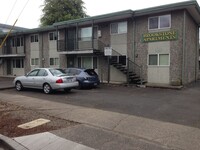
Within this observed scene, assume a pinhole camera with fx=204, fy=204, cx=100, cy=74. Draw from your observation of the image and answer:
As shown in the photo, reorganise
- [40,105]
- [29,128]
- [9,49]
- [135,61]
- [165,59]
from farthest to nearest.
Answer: [9,49] < [135,61] < [165,59] < [40,105] < [29,128]

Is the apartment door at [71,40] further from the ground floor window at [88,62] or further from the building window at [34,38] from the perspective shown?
the building window at [34,38]

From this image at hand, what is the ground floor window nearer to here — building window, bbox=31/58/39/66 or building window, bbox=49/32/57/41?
building window, bbox=49/32/57/41

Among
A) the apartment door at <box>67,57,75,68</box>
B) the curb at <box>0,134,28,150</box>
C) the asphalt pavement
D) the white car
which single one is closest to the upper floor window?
the apartment door at <box>67,57,75,68</box>

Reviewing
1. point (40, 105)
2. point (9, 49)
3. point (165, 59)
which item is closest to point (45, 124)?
point (40, 105)

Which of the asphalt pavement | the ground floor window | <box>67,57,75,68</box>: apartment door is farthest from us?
<box>67,57,75,68</box>: apartment door

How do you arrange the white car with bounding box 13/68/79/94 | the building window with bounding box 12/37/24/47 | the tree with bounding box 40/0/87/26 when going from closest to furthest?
Answer: 1. the white car with bounding box 13/68/79/94
2. the building window with bounding box 12/37/24/47
3. the tree with bounding box 40/0/87/26

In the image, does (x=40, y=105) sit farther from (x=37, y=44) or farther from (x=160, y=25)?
(x=37, y=44)

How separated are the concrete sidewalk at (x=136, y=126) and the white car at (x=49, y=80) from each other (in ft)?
11.5

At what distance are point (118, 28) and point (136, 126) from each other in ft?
45.0

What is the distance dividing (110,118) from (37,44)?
2070cm

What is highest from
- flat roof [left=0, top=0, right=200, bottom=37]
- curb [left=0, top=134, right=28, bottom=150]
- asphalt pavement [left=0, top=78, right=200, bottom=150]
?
flat roof [left=0, top=0, right=200, bottom=37]

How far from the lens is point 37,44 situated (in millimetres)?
24938

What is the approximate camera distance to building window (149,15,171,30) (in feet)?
51.1

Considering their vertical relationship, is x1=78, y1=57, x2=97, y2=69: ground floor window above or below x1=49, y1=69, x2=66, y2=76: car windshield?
above
